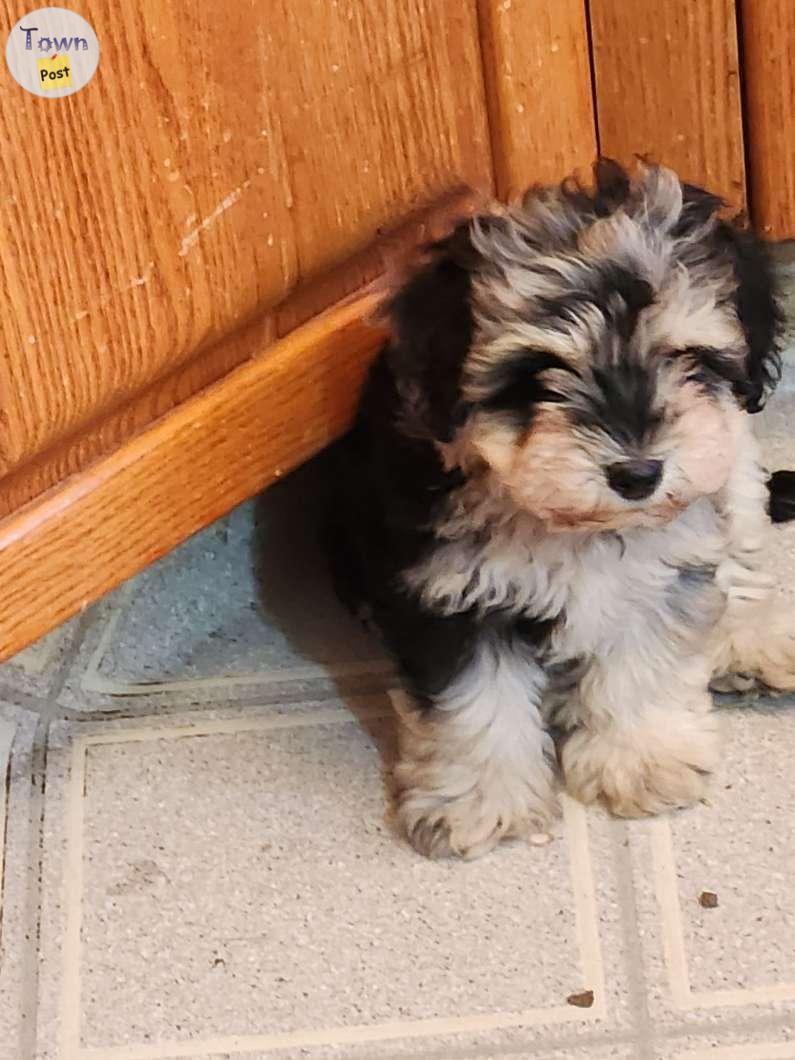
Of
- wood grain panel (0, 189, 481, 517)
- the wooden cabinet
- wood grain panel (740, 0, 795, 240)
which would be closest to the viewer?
the wooden cabinet

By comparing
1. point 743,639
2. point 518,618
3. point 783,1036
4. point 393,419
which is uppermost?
point 393,419

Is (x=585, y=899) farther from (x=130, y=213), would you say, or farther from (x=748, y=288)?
(x=130, y=213)

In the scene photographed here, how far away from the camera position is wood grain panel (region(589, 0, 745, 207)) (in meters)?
1.31

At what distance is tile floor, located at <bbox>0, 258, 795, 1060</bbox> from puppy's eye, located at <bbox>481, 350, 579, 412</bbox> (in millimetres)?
400

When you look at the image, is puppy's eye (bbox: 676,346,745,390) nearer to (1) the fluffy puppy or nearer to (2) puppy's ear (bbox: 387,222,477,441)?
(1) the fluffy puppy

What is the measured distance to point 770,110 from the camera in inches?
53.2

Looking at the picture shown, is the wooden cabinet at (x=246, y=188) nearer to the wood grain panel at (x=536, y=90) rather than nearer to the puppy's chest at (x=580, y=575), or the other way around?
the wood grain panel at (x=536, y=90)

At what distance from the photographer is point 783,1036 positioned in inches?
41.5

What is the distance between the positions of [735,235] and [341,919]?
61 centimetres

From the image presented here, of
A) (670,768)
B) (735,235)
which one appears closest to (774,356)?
(735,235)

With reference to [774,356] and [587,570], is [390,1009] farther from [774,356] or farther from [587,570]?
[774,356]

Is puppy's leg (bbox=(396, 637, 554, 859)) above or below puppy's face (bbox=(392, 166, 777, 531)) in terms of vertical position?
below

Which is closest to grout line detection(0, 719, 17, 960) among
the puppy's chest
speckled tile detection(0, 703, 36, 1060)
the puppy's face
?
speckled tile detection(0, 703, 36, 1060)

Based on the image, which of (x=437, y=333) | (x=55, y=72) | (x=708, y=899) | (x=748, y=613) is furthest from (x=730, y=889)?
(x=55, y=72)
